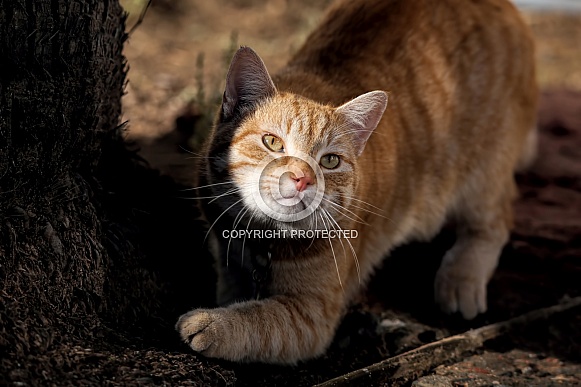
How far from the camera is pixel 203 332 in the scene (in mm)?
Answer: 2285

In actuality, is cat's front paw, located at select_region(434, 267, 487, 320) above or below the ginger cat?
below

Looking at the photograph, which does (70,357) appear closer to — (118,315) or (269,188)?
(118,315)

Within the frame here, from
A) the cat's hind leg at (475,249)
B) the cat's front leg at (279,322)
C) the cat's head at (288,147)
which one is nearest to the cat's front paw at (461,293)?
the cat's hind leg at (475,249)

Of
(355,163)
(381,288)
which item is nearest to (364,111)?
(355,163)

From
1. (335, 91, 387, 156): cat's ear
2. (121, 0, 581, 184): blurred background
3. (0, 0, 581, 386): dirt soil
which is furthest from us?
(121, 0, 581, 184): blurred background

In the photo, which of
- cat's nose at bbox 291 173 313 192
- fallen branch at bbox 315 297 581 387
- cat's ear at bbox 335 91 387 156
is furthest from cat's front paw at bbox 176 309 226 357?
cat's ear at bbox 335 91 387 156

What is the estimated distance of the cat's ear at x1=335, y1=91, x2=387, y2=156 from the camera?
2.60m

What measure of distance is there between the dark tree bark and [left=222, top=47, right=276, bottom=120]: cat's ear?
1.42 ft

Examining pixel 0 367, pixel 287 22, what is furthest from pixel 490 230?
pixel 287 22

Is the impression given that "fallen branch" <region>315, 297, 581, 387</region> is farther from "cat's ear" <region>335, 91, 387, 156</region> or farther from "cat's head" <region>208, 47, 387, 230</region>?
"cat's ear" <region>335, 91, 387, 156</region>

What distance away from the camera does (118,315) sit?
2.40 meters

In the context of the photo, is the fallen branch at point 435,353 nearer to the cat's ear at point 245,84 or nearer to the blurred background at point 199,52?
Answer: the cat's ear at point 245,84

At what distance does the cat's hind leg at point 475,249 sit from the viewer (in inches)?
128

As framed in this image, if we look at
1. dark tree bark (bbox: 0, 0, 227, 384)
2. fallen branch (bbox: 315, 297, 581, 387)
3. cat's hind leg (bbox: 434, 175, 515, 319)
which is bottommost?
fallen branch (bbox: 315, 297, 581, 387)
